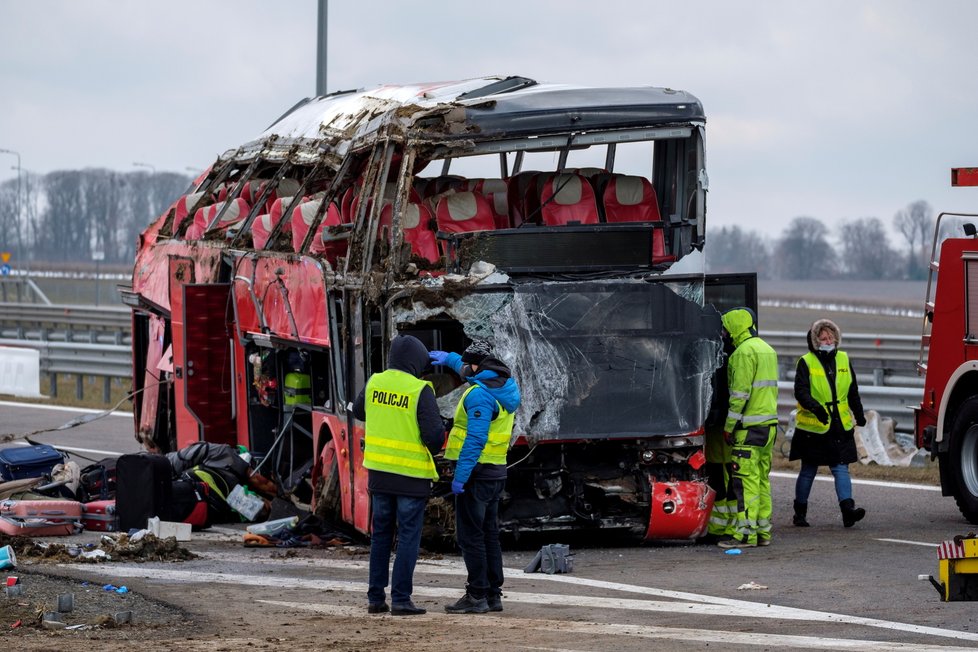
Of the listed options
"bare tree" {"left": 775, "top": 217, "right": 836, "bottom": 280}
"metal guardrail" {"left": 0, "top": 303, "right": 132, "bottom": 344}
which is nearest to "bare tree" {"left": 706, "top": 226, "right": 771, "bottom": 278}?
"bare tree" {"left": 775, "top": 217, "right": 836, "bottom": 280}

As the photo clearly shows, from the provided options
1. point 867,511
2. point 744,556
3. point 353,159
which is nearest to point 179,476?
point 353,159

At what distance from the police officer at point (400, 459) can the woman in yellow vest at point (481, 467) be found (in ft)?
0.63

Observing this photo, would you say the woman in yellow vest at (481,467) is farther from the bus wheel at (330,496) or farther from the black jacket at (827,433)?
the black jacket at (827,433)

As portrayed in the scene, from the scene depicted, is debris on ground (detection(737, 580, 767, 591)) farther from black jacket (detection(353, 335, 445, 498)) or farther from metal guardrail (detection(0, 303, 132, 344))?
metal guardrail (detection(0, 303, 132, 344))

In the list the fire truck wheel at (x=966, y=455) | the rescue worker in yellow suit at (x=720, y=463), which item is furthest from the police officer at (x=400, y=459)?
the fire truck wheel at (x=966, y=455)

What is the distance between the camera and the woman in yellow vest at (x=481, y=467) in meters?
8.70

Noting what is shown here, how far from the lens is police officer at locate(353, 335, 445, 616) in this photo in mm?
8641

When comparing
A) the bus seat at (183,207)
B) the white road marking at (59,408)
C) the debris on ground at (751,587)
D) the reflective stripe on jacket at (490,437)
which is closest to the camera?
the reflective stripe on jacket at (490,437)

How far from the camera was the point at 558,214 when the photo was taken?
444 inches

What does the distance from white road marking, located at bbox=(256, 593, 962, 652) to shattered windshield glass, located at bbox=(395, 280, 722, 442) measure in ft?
6.89

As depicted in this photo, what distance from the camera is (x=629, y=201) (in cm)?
1153

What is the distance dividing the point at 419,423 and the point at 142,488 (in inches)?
153

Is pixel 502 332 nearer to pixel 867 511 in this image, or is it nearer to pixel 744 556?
pixel 744 556

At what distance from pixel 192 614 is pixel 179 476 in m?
4.35
